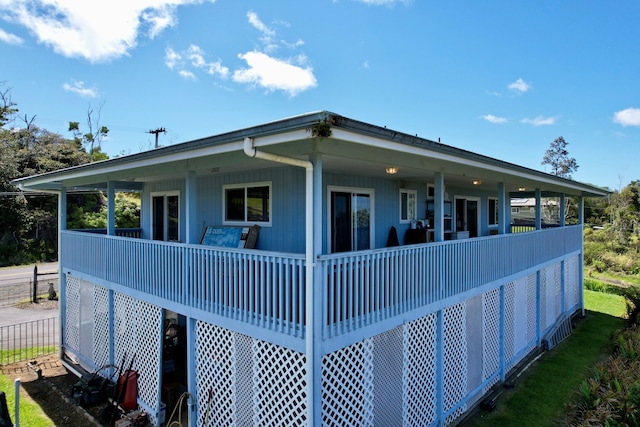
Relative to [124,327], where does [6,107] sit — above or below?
above

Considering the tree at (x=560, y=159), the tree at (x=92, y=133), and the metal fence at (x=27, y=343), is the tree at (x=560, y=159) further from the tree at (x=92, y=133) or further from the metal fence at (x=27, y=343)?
the tree at (x=92, y=133)

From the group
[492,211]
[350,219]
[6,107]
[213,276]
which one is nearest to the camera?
[213,276]

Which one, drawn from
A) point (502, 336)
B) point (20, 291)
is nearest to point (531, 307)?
point (502, 336)

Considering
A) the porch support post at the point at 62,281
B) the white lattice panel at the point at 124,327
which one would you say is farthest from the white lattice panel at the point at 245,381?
the porch support post at the point at 62,281

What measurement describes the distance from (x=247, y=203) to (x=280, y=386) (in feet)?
14.7

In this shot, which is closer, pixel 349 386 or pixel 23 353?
pixel 349 386

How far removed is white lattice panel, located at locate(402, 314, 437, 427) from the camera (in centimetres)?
595

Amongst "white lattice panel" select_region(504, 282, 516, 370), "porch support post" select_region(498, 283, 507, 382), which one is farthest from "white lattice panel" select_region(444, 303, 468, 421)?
"white lattice panel" select_region(504, 282, 516, 370)

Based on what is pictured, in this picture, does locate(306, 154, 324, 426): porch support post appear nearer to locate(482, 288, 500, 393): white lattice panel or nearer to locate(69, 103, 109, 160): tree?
locate(482, 288, 500, 393): white lattice panel

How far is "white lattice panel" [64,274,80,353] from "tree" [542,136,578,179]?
2112 inches

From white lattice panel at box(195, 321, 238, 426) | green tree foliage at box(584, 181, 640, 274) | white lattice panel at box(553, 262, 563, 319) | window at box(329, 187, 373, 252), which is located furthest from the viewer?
green tree foliage at box(584, 181, 640, 274)

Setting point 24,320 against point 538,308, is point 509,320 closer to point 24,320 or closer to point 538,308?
point 538,308

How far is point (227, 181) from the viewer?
29.2 ft

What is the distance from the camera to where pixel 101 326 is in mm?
9000
